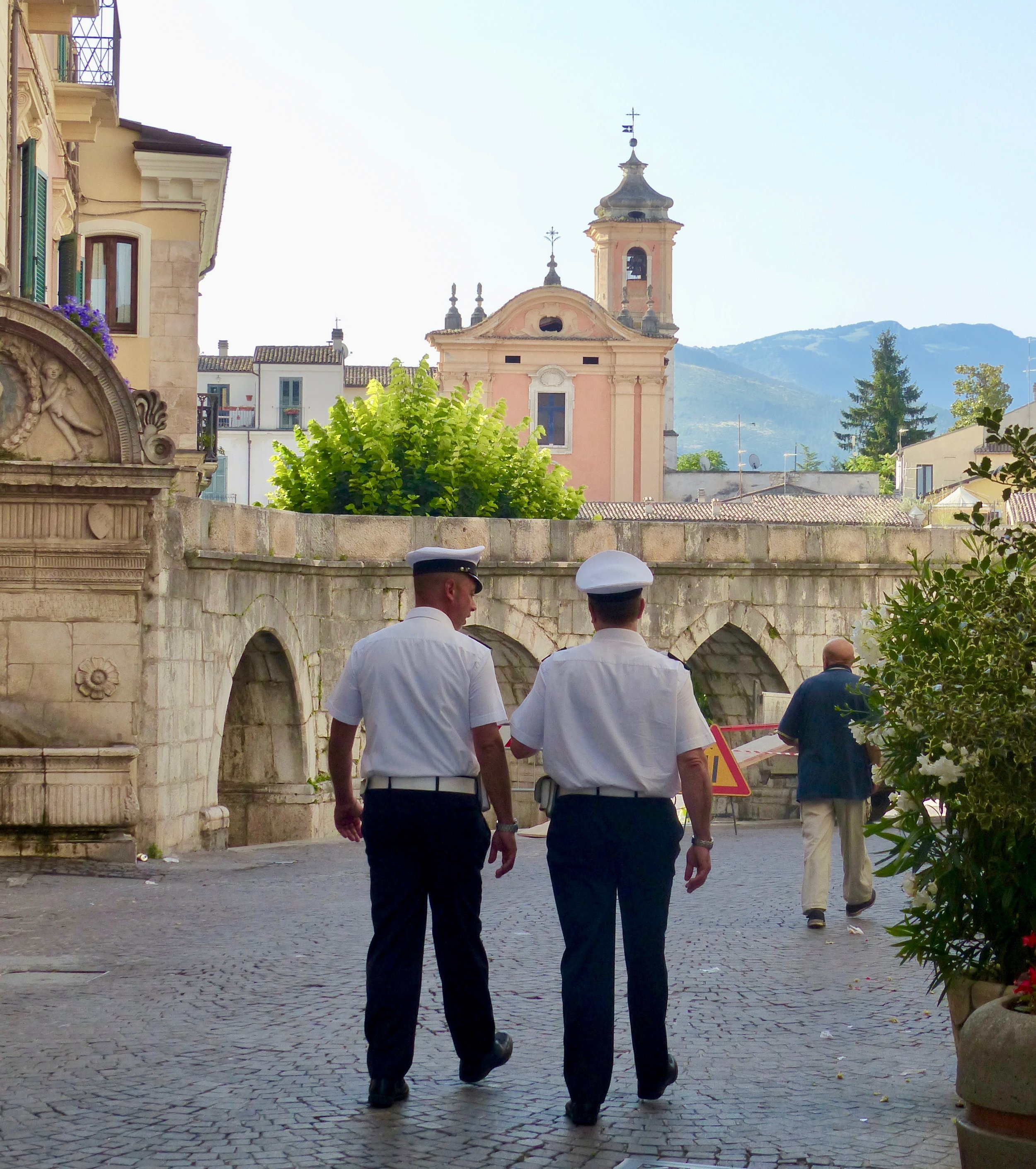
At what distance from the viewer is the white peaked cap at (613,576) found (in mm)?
5914

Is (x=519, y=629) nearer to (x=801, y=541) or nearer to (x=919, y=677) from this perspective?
(x=801, y=541)

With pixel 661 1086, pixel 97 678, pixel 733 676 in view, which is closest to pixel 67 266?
pixel 97 678

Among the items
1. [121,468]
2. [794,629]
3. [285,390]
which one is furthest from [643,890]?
[285,390]

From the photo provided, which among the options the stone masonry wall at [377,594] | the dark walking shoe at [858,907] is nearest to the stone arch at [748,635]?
the stone masonry wall at [377,594]

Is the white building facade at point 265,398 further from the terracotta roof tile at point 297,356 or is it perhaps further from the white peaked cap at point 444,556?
the white peaked cap at point 444,556

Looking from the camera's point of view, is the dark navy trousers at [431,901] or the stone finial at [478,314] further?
the stone finial at [478,314]

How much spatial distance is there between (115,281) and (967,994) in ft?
62.7

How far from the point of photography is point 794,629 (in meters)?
19.9

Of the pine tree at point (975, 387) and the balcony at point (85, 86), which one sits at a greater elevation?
the pine tree at point (975, 387)

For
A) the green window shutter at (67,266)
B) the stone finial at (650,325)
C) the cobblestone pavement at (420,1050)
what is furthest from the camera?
the stone finial at (650,325)

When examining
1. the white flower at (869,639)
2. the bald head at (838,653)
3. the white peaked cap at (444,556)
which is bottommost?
the bald head at (838,653)

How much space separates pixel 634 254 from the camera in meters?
85.9

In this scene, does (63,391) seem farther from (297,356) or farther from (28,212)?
(297,356)

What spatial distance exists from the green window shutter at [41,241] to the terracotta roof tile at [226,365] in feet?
222
